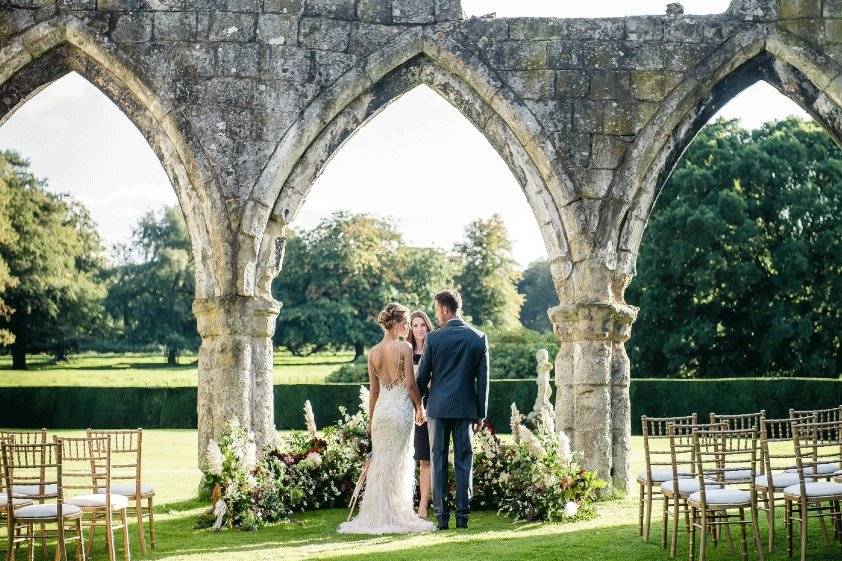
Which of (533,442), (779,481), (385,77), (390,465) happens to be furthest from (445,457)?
(385,77)

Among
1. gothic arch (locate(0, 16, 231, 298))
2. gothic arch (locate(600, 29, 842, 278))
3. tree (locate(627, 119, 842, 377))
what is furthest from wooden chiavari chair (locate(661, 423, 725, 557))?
tree (locate(627, 119, 842, 377))

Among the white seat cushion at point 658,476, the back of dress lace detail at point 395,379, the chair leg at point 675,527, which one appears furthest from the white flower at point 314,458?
the chair leg at point 675,527

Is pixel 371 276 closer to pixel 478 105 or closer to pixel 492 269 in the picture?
pixel 492 269

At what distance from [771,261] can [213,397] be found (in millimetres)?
18934

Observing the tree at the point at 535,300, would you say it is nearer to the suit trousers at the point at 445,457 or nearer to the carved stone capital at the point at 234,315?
the carved stone capital at the point at 234,315

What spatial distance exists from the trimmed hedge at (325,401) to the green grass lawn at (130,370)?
3.75m

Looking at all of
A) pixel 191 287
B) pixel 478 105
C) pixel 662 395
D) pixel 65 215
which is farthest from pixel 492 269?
pixel 478 105

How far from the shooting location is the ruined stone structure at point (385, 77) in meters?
9.05

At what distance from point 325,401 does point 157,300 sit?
20155 mm

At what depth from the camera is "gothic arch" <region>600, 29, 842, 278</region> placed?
9.06 metres

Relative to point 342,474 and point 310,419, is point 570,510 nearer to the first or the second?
point 342,474

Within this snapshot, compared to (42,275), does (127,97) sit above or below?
below

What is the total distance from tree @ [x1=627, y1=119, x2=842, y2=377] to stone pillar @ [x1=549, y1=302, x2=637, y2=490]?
16014mm

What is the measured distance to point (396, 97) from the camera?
925 centimetres
